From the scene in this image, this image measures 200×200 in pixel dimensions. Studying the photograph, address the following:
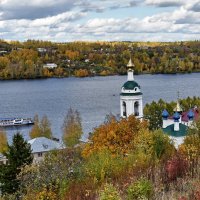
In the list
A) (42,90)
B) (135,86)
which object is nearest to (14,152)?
(135,86)

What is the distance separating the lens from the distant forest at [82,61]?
321 ft

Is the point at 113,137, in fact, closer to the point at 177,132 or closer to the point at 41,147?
the point at 177,132

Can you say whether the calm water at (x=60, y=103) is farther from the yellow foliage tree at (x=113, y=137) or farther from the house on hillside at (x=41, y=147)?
the yellow foliage tree at (x=113, y=137)

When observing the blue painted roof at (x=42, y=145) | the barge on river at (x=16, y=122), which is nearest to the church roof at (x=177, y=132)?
the blue painted roof at (x=42, y=145)

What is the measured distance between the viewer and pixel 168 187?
23.8 ft

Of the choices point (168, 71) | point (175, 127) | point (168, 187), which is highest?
point (168, 187)

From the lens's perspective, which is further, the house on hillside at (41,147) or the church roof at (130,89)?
the house on hillside at (41,147)

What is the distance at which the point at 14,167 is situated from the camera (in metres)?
13.1

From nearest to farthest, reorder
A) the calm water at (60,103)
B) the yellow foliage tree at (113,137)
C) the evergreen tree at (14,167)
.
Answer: the evergreen tree at (14,167), the yellow foliage tree at (113,137), the calm water at (60,103)

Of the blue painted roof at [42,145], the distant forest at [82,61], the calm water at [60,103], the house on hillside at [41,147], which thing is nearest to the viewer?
the house on hillside at [41,147]

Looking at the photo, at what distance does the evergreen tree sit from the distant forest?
8269 cm

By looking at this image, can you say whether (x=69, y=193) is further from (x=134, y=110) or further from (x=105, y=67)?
(x=105, y=67)

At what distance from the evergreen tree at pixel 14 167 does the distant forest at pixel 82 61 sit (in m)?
82.7

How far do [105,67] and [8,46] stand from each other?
104 ft
